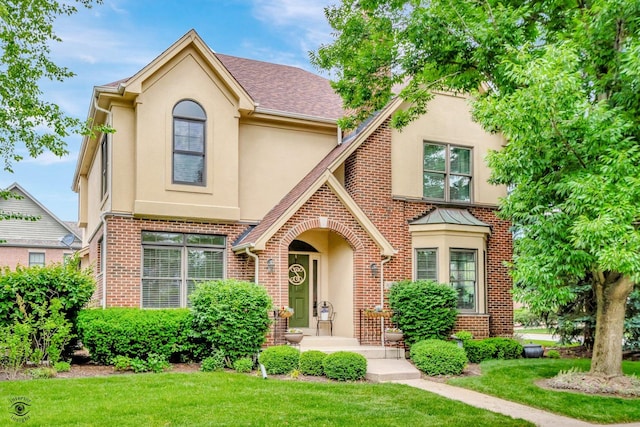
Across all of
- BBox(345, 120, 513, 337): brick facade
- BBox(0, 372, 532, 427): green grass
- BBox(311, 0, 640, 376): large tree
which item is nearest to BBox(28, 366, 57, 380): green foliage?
BBox(0, 372, 532, 427): green grass

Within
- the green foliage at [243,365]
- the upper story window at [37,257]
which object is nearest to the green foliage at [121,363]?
the green foliage at [243,365]

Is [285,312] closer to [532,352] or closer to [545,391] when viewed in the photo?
[545,391]

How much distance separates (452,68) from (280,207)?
545cm

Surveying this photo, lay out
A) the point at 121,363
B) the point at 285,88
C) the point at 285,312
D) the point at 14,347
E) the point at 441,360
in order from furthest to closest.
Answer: the point at 285,88 < the point at 285,312 < the point at 441,360 < the point at 121,363 < the point at 14,347

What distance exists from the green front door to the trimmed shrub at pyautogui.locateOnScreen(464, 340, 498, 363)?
423 centimetres

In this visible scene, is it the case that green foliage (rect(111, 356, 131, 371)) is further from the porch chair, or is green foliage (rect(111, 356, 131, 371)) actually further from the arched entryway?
the porch chair

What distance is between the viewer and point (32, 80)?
1337 cm

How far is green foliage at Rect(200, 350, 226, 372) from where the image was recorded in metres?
11.2

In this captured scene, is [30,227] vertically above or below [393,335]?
above

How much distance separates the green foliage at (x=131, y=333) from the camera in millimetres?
11125

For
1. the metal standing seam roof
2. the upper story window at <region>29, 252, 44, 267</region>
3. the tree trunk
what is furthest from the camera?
the upper story window at <region>29, 252, 44, 267</region>

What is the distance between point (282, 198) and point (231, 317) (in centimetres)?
448

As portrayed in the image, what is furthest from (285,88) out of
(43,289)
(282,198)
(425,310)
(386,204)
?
(43,289)

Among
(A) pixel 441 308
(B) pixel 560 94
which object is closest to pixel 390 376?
(A) pixel 441 308
